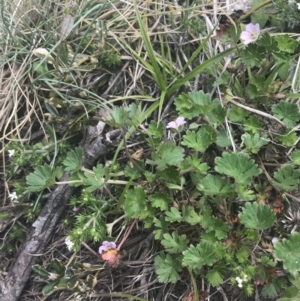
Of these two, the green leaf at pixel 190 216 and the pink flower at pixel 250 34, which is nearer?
the green leaf at pixel 190 216

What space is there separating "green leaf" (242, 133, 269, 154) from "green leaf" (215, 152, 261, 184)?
0.33 feet

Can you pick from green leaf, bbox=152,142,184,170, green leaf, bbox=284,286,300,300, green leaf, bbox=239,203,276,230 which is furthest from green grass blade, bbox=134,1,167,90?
green leaf, bbox=284,286,300,300

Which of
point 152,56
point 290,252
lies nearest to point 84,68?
point 152,56

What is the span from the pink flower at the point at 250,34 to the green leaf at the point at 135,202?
2.20ft

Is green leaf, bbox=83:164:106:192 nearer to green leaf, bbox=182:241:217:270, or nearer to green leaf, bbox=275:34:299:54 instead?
green leaf, bbox=182:241:217:270

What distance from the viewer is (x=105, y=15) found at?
207 centimetres

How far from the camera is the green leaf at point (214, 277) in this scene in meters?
1.55

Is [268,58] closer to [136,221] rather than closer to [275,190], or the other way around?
[275,190]

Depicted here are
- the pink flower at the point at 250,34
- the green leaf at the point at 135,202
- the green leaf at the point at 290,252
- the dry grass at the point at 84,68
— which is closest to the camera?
the green leaf at the point at 290,252

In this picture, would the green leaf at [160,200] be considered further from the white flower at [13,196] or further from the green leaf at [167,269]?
the white flower at [13,196]

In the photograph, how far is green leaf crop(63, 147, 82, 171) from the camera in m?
1.71

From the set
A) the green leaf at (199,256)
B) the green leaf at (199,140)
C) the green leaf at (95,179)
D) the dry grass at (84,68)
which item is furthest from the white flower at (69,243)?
the green leaf at (199,140)

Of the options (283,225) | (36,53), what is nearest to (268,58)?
(283,225)

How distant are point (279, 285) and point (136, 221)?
21.3 inches
